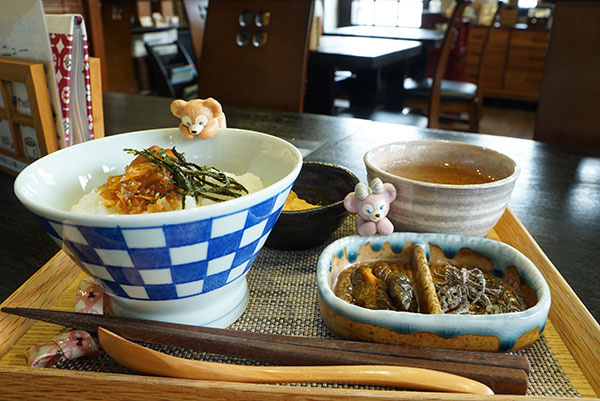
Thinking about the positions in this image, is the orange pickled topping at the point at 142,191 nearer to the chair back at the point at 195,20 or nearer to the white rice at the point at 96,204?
the white rice at the point at 96,204

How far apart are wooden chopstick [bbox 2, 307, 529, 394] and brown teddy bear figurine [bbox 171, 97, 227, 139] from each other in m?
0.28

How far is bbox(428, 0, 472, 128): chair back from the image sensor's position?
3.12 meters

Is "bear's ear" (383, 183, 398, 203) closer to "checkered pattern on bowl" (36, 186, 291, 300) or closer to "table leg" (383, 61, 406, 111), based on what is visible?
"checkered pattern on bowl" (36, 186, 291, 300)

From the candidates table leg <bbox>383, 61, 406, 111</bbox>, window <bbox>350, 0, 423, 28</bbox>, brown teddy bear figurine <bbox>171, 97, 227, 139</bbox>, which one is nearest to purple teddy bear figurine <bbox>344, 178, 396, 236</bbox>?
brown teddy bear figurine <bbox>171, 97, 227, 139</bbox>

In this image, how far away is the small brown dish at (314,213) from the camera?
0.69m

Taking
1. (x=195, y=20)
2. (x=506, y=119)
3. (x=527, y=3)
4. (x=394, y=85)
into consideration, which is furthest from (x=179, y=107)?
(x=527, y=3)

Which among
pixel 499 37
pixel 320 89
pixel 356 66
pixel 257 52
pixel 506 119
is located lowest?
pixel 506 119

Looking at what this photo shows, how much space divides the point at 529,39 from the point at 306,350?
6.06 metres

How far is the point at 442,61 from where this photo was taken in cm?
317

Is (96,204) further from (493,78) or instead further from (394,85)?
(493,78)

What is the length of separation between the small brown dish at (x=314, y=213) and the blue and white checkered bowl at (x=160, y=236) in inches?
3.1

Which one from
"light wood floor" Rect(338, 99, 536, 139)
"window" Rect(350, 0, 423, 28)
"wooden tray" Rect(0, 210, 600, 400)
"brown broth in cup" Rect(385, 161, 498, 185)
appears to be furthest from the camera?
"window" Rect(350, 0, 423, 28)

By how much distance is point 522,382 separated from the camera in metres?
0.46

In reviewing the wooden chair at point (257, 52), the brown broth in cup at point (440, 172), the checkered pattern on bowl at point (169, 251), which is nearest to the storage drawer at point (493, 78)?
the wooden chair at point (257, 52)
